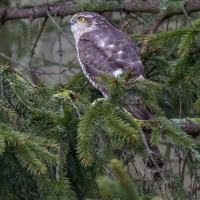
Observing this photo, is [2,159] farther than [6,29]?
No

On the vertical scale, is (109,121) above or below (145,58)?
above

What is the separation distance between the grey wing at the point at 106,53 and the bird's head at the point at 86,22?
37 centimetres

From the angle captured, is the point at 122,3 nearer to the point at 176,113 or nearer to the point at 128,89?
the point at 176,113

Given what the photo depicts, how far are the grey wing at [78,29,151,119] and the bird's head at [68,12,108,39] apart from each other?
0.37 meters

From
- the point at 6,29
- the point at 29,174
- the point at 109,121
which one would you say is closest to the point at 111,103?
the point at 109,121

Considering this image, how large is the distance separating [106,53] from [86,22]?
0.99 meters

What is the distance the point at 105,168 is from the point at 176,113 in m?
2.27

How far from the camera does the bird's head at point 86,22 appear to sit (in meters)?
6.66

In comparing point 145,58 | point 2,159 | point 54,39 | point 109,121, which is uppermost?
point 109,121

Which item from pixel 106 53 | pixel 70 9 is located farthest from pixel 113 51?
pixel 70 9

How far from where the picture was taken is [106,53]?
5.91m

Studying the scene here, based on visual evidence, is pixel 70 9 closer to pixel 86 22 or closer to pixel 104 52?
pixel 86 22

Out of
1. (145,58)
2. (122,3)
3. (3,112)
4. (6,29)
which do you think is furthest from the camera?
(6,29)

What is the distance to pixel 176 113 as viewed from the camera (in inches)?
198
